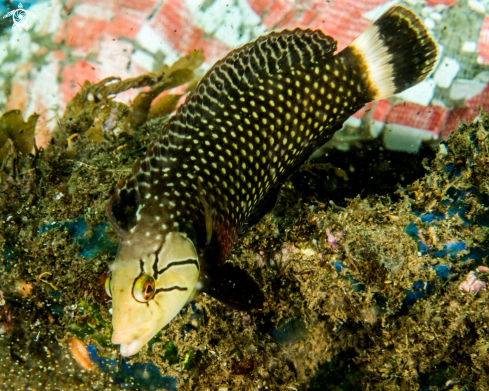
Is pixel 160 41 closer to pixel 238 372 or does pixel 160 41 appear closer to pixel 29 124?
pixel 29 124

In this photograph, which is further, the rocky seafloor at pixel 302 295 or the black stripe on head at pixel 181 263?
the rocky seafloor at pixel 302 295

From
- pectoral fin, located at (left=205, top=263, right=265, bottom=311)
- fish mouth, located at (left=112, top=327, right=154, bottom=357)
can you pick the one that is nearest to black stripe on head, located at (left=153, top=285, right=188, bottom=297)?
fish mouth, located at (left=112, top=327, right=154, bottom=357)

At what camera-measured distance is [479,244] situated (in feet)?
9.26

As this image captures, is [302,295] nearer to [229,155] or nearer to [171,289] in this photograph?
[171,289]

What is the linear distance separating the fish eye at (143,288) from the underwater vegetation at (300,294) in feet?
3.62

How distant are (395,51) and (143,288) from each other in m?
3.09

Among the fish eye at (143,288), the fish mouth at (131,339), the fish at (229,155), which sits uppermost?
the fish at (229,155)

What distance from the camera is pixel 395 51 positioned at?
9.60 feet

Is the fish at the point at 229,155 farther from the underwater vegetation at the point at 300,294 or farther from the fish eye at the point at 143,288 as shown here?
the underwater vegetation at the point at 300,294

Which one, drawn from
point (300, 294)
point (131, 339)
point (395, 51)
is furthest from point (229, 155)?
point (395, 51)

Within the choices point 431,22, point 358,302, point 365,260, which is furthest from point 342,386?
point 431,22

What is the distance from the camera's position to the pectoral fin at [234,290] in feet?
7.50

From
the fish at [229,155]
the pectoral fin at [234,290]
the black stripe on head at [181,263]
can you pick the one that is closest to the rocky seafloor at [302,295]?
the pectoral fin at [234,290]

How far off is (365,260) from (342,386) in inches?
57.3
